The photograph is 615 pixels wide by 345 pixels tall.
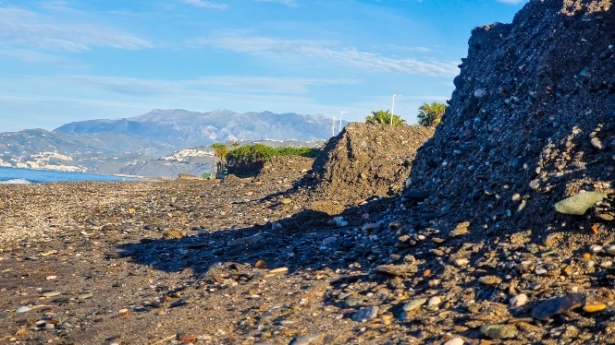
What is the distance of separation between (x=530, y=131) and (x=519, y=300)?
3.68 metres

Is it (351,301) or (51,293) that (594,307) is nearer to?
(351,301)

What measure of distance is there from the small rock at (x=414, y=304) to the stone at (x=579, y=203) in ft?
5.70

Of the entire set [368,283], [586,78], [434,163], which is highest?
[586,78]

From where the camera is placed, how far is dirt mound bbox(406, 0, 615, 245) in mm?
7090

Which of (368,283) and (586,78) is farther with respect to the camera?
(586,78)

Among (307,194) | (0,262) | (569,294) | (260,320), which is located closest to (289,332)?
(260,320)

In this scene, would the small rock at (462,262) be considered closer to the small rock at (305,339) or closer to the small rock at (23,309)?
the small rock at (305,339)

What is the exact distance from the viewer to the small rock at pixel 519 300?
5.64m

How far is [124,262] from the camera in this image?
35.7ft

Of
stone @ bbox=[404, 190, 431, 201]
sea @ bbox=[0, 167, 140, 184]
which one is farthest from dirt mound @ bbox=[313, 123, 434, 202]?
sea @ bbox=[0, 167, 140, 184]

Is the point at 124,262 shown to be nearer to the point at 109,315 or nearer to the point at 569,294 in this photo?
the point at 109,315

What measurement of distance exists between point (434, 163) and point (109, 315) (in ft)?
19.4

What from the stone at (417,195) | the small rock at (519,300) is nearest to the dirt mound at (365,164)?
the stone at (417,195)

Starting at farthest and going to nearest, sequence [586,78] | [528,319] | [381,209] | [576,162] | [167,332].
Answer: [381,209] < [586,78] < [576,162] < [167,332] < [528,319]
